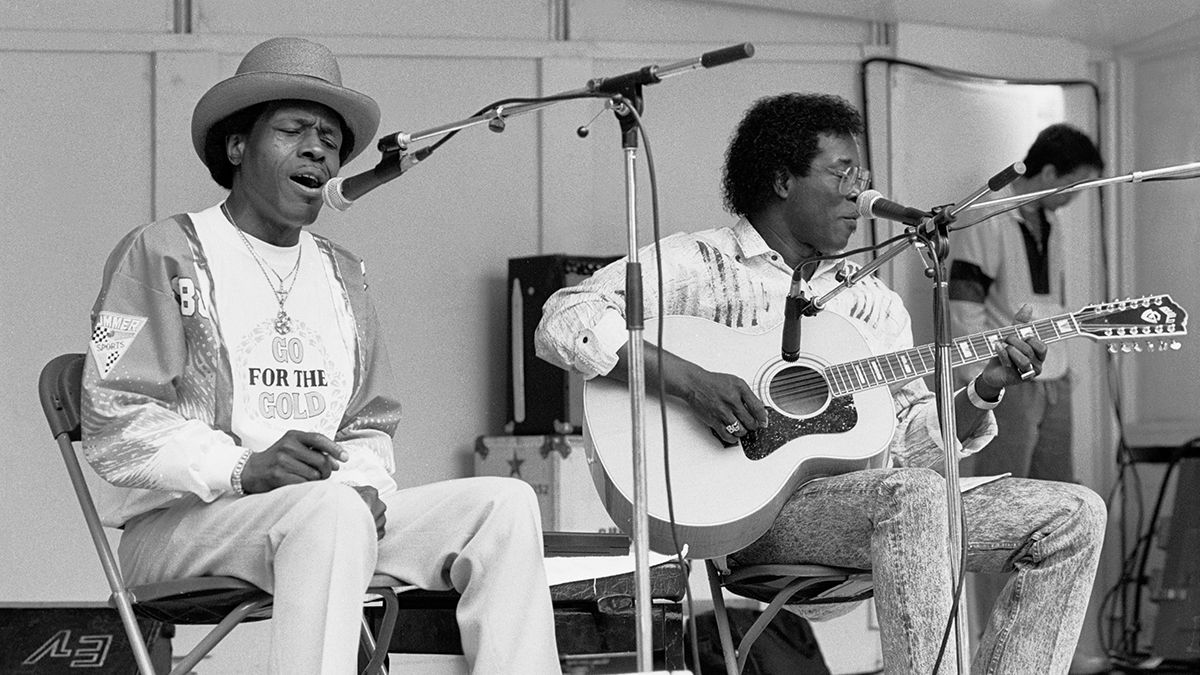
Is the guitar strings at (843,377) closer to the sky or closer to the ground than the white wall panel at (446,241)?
closer to the ground

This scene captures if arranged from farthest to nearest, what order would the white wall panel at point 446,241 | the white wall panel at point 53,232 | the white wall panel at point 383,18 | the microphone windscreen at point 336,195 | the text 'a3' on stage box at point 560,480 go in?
the white wall panel at point 446,241 → the white wall panel at point 383,18 → the white wall panel at point 53,232 → the text 'a3' on stage box at point 560,480 → the microphone windscreen at point 336,195

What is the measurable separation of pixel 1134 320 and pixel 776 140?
2.77 ft

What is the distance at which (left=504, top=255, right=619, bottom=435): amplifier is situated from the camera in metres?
4.81

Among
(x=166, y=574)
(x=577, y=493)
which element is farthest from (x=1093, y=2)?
(x=166, y=574)

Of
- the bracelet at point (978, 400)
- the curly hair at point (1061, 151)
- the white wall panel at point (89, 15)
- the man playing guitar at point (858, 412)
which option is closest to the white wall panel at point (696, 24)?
the curly hair at point (1061, 151)

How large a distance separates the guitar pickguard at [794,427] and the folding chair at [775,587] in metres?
0.22

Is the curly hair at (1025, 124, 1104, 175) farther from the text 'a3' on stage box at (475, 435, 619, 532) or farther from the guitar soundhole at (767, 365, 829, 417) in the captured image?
the guitar soundhole at (767, 365, 829, 417)

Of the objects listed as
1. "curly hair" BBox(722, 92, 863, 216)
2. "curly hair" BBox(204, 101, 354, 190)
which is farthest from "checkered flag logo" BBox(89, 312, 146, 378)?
"curly hair" BBox(722, 92, 863, 216)

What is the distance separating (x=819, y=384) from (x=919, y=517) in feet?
1.43

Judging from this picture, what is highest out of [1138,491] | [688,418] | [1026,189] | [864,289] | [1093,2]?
[1093,2]

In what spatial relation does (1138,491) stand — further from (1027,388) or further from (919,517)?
(919,517)

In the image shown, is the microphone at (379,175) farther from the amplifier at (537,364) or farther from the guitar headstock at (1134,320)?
the amplifier at (537,364)

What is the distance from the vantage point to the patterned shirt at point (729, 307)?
115 inches

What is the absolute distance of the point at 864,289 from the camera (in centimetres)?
317
